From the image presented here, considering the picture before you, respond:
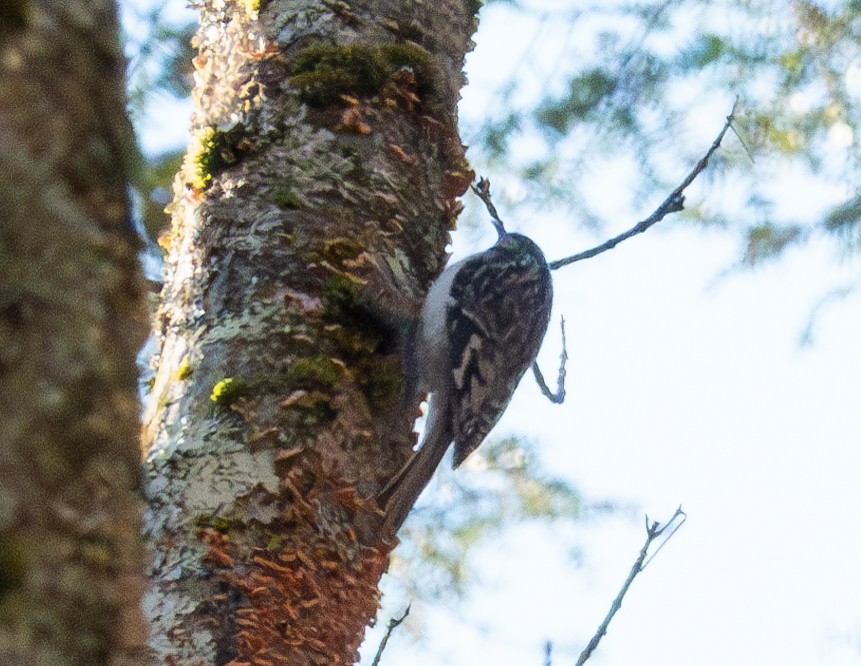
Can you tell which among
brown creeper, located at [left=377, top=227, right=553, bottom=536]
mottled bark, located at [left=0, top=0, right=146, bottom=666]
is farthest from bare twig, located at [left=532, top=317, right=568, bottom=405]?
mottled bark, located at [left=0, top=0, right=146, bottom=666]

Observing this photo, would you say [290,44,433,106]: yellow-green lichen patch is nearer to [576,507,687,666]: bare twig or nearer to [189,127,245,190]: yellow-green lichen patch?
[189,127,245,190]: yellow-green lichen patch

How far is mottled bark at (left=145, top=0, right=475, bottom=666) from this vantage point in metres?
1.99

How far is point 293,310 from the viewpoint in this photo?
229 centimetres

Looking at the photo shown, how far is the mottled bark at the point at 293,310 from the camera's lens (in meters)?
1.99

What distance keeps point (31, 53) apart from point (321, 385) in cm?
151

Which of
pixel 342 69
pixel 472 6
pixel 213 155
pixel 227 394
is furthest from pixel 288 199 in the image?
pixel 472 6

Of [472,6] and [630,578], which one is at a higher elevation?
[472,6]

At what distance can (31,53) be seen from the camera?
74 cm

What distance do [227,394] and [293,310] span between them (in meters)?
0.24

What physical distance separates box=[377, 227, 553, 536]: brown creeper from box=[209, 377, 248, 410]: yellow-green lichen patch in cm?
58

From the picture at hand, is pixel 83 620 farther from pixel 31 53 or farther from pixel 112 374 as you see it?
pixel 31 53

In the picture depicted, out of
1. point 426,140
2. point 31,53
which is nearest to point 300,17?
point 426,140

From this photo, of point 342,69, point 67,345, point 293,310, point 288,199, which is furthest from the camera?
point 342,69

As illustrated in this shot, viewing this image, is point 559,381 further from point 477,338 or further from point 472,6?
point 472,6
